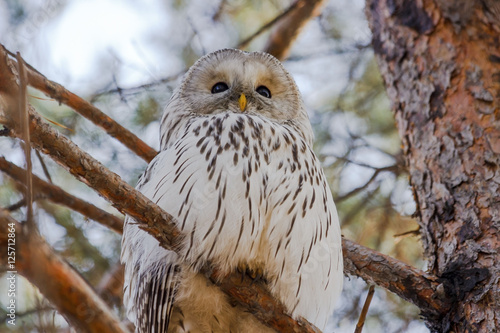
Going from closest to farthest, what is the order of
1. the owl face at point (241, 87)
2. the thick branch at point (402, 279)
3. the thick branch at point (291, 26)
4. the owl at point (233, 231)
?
the owl at point (233, 231), the thick branch at point (402, 279), the owl face at point (241, 87), the thick branch at point (291, 26)

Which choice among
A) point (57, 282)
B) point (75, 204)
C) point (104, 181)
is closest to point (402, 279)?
point (104, 181)

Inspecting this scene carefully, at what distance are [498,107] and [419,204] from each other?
21.9 inches

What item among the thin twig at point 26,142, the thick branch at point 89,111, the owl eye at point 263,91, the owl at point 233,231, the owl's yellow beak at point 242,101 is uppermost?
the owl eye at point 263,91

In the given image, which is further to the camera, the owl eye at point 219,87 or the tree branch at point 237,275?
the owl eye at point 219,87

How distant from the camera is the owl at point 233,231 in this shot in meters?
2.18

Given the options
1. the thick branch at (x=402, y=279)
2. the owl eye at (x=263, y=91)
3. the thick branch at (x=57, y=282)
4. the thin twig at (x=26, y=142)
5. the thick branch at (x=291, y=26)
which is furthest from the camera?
the thick branch at (x=291, y=26)

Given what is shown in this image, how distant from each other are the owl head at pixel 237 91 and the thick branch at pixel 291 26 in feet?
2.52

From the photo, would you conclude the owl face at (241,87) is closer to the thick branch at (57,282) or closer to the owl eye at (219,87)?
the owl eye at (219,87)

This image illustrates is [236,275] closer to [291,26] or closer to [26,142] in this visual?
[26,142]

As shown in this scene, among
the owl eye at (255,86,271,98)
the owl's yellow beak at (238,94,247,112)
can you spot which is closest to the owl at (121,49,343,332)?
the owl's yellow beak at (238,94,247,112)

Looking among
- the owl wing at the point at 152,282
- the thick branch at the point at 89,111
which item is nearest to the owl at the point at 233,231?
the owl wing at the point at 152,282

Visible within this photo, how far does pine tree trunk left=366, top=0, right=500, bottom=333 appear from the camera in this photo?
228 cm

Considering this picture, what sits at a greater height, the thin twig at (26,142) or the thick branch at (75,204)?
the thick branch at (75,204)

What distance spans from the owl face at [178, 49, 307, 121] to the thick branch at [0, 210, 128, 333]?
1.44 meters
